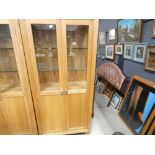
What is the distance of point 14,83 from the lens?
62.5 inches

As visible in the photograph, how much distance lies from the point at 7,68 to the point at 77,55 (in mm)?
968

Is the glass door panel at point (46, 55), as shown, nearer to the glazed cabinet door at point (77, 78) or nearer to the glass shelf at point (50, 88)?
the glass shelf at point (50, 88)

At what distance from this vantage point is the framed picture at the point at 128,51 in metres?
1.88

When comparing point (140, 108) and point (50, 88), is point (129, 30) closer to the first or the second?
point (140, 108)

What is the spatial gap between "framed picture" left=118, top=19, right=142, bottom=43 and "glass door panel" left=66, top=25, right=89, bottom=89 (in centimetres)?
89

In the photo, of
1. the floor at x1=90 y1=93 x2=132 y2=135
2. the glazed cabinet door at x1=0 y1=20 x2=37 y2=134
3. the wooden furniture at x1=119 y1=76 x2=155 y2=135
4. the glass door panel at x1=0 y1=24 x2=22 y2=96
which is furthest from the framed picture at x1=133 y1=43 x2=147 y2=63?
the glass door panel at x1=0 y1=24 x2=22 y2=96

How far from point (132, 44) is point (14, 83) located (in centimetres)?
194

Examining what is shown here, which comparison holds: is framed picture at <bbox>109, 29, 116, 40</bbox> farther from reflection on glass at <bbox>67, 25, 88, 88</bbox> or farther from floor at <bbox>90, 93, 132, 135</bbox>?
floor at <bbox>90, 93, 132, 135</bbox>

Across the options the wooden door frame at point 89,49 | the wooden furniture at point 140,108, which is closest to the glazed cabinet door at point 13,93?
the wooden door frame at point 89,49

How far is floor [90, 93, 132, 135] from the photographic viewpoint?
1.64 metres

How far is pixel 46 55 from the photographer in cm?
154

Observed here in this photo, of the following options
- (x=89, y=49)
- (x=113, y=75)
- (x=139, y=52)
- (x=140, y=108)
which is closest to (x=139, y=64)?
(x=139, y=52)
